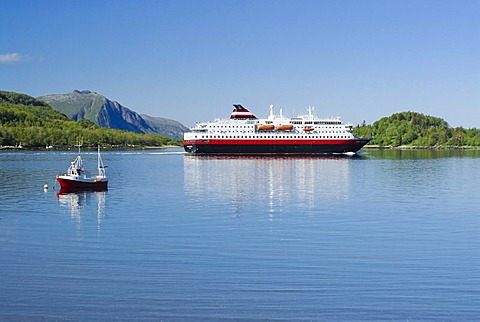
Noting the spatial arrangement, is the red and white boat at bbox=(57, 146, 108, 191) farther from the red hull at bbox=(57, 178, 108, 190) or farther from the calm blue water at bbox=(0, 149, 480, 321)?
the calm blue water at bbox=(0, 149, 480, 321)

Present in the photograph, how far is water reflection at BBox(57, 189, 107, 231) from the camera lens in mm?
28888

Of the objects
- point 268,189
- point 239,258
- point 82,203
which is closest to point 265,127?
point 268,189

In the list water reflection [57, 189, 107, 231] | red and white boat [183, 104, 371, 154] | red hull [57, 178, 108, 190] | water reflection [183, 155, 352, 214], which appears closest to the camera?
water reflection [57, 189, 107, 231]

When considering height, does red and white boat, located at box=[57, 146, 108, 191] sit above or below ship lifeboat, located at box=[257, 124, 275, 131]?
below

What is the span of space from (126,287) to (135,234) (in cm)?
805

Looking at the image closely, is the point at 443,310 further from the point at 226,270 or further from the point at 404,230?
the point at 404,230

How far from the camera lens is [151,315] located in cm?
1295

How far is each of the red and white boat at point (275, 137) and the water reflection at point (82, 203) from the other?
236ft

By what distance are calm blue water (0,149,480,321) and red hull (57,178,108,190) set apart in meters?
3.72

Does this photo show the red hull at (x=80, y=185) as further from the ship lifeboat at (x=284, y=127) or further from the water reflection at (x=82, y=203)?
the ship lifeboat at (x=284, y=127)

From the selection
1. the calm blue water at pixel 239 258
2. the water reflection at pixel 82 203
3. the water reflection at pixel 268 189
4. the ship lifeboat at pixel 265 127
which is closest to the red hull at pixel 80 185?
the water reflection at pixel 82 203

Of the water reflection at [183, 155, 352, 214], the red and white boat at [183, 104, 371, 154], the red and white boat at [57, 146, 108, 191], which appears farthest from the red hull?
the red and white boat at [183, 104, 371, 154]

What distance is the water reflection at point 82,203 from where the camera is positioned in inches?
1137

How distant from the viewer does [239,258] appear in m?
18.8
